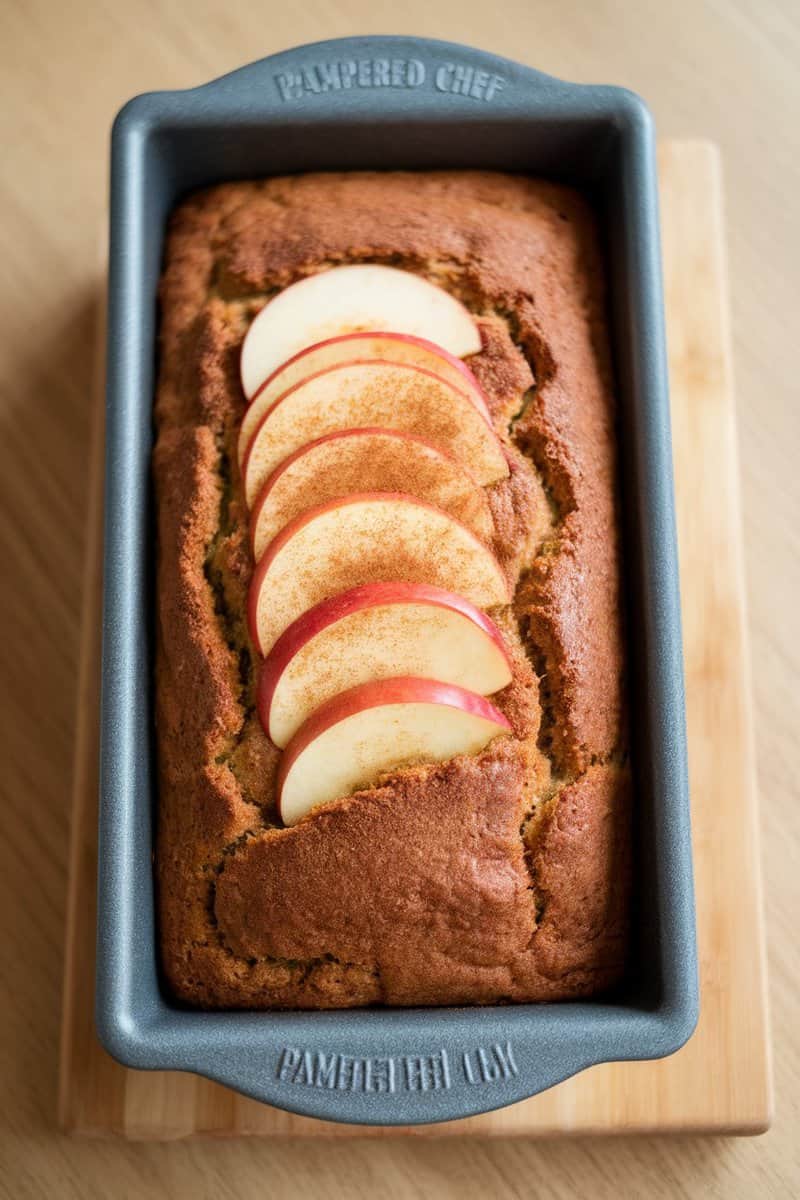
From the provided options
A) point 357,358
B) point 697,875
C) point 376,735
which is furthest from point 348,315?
point 697,875

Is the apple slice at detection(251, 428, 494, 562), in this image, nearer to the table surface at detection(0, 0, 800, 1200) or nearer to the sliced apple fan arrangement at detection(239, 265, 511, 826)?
the sliced apple fan arrangement at detection(239, 265, 511, 826)

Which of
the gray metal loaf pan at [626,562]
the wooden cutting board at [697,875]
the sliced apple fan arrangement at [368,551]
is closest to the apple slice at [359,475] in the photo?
the sliced apple fan arrangement at [368,551]

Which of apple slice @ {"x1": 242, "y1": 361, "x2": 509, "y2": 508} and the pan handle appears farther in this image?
the pan handle

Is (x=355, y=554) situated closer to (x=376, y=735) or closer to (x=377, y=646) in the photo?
(x=377, y=646)

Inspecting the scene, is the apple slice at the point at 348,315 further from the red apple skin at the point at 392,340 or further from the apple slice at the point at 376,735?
the apple slice at the point at 376,735

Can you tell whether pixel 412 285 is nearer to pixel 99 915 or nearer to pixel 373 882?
pixel 373 882

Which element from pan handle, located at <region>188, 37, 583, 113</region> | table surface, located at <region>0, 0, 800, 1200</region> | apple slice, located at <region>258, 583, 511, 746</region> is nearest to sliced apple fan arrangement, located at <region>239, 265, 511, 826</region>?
apple slice, located at <region>258, 583, 511, 746</region>

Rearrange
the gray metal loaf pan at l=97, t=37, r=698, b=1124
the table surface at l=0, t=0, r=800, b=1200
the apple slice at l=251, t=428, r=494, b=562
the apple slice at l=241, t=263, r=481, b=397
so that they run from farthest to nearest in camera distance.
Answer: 1. the table surface at l=0, t=0, r=800, b=1200
2. the apple slice at l=241, t=263, r=481, b=397
3. the apple slice at l=251, t=428, r=494, b=562
4. the gray metal loaf pan at l=97, t=37, r=698, b=1124

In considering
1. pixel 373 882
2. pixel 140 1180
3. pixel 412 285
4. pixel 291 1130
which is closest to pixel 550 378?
pixel 412 285
